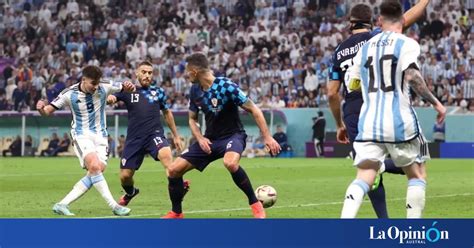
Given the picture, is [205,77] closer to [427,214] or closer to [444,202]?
[427,214]

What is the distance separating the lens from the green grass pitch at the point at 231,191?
615 inches

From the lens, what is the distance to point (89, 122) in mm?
15719

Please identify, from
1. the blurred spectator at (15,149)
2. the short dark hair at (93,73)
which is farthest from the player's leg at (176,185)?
the blurred spectator at (15,149)

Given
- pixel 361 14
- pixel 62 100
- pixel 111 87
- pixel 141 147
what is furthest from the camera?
pixel 141 147

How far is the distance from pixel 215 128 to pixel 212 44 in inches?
1212

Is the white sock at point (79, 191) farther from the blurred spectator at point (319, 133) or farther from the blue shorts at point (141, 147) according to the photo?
the blurred spectator at point (319, 133)

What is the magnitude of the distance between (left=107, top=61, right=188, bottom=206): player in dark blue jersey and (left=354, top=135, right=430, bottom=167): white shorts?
246 inches

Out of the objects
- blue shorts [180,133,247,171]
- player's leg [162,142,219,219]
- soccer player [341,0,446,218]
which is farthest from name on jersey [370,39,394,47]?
player's leg [162,142,219,219]

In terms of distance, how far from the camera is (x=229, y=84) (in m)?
13.8

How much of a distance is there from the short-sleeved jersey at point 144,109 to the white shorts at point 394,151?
22.3 feet

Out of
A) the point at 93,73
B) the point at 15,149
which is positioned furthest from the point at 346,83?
the point at 15,149

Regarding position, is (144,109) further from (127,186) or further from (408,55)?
(408,55)

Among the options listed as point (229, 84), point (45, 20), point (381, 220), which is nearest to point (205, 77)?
point (229, 84)

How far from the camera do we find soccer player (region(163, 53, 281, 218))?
1384 cm
